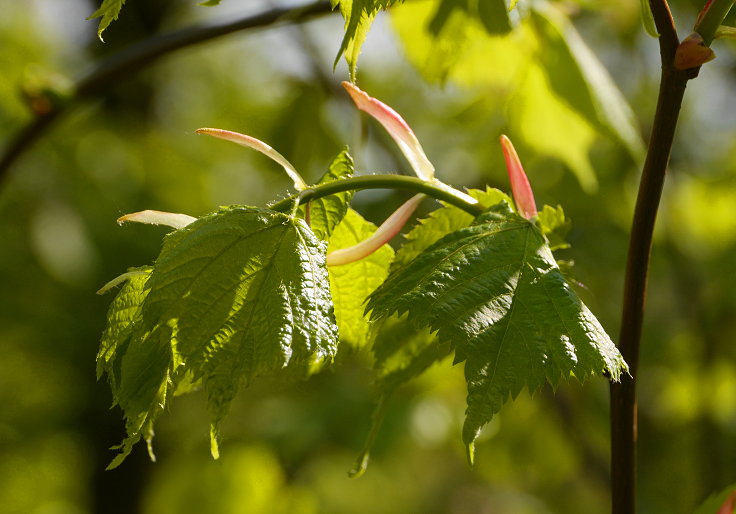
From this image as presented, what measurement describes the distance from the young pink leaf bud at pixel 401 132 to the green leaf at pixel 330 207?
0.14ft

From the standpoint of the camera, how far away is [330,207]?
2.24ft

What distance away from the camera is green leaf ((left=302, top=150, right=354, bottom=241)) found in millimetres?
683

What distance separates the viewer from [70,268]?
154 inches

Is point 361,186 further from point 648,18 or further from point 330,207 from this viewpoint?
point 648,18

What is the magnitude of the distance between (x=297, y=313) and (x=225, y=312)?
6cm

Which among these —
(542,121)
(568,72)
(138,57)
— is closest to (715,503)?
(568,72)

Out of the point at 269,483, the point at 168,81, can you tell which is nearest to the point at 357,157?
the point at 269,483

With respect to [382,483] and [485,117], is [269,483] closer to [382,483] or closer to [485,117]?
[485,117]

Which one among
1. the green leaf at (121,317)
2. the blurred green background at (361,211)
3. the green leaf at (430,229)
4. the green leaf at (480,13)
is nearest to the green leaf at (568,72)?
the blurred green background at (361,211)

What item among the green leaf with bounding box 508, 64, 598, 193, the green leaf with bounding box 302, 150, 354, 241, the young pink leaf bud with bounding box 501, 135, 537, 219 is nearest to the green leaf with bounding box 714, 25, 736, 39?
the young pink leaf bud with bounding box 501, 135, 537, 219

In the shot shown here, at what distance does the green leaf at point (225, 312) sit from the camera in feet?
1.86

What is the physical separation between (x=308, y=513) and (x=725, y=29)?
296cm

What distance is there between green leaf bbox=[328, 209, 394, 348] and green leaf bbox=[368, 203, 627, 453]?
0.10 metres

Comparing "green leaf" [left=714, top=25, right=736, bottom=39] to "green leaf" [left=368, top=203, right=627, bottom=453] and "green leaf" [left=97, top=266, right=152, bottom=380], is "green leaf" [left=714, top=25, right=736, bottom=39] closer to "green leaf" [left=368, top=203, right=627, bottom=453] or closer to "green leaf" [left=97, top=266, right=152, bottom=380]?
"green leaf" [left=368, top=203, right=627, bottom=453]
